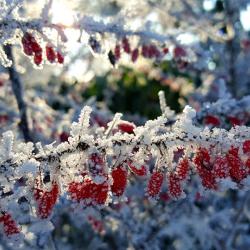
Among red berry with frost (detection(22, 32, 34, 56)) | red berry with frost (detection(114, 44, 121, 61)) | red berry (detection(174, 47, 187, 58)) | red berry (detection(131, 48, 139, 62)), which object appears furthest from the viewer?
red berry (detection(174, 47, 187, 58))

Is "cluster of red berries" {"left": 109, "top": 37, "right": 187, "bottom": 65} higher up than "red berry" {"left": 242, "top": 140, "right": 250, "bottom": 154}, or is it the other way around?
"cluster of red berries" {"left": 109, "top": 37, "right": 187, "bottom": 65}

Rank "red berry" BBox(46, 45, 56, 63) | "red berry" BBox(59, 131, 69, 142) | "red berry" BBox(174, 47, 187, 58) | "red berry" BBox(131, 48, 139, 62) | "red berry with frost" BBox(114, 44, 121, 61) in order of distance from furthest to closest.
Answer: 1. "red berry" BBox(59, 131, 69, 142)
2. "red berry" BBox(174, 47, 187, 58)
3. "red berry" BBox(131, 48, 139, 62)
4. "red berry with frost" BBox(114, 44, 121, 61)
5. "red berry" BBox(46, 45, 56, 63)

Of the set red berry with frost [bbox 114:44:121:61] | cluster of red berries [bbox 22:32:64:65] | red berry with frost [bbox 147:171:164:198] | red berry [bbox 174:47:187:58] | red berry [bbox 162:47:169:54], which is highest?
red berry [bbox 174:47:187:58]

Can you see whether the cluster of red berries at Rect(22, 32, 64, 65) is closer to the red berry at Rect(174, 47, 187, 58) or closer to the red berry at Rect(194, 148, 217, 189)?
the red berry at Rect(194, 148, 217, 189)

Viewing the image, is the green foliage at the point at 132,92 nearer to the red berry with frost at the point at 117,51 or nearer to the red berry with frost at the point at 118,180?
the red berry with frost at the point at 117,51

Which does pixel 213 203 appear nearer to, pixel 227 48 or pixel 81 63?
pixel 227 48

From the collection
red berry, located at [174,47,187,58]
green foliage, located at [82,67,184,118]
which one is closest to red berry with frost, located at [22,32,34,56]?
red berry, located at [174,47,187,58]

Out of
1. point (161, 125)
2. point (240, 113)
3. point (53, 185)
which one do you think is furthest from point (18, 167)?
point (240, 113)
